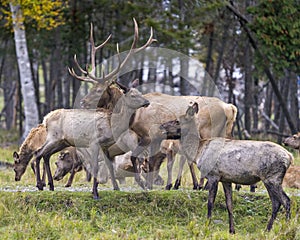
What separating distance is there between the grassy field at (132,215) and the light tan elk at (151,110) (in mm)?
1091

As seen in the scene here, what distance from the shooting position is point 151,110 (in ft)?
42.8

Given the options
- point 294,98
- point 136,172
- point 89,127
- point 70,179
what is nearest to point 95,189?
point 89,127

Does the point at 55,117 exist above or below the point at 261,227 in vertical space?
above

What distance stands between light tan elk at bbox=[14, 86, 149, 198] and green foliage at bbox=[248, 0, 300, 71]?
29.4ft

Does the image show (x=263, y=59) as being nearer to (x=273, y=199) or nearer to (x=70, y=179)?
(x=70, y=179)

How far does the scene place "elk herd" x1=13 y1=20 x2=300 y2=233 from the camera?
1016 cm

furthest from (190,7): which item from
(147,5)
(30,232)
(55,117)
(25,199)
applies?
(30,232)

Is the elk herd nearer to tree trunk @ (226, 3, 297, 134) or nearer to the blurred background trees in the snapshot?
tree trunk @ (226, 3, 297, 134)

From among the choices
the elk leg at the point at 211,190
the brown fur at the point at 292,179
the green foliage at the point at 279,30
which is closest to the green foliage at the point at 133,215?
the elk leg at the point at 211,190

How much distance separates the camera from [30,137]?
48.3 feet

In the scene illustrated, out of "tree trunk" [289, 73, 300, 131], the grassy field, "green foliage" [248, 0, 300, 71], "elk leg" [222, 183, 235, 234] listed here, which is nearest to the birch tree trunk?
"green foliage" [248, 0, 300, 71]

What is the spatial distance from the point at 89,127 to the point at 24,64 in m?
10.1

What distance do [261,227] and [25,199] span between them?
370 centimetres

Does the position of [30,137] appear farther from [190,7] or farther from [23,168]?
[190,7]
